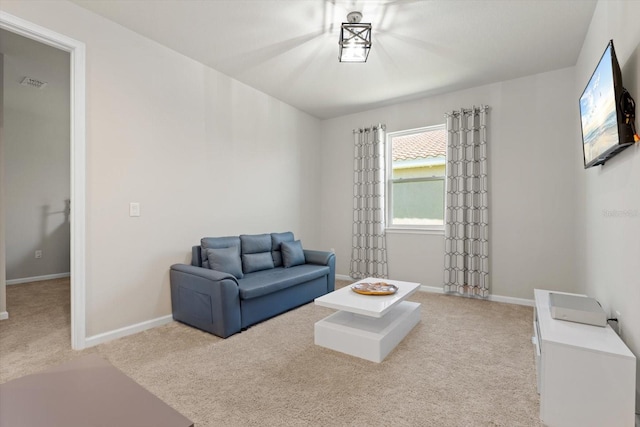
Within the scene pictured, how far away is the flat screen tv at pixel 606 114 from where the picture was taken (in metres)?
1.67

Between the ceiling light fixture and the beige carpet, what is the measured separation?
103 inches

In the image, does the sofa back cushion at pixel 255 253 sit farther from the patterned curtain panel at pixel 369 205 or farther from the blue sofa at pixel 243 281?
the patterned curtain panel at pixel 369 205

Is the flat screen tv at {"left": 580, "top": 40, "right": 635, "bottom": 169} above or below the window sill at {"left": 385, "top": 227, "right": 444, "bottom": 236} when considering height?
above

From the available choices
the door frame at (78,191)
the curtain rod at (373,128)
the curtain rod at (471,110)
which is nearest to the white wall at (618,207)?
the curtain rod at (471,110)

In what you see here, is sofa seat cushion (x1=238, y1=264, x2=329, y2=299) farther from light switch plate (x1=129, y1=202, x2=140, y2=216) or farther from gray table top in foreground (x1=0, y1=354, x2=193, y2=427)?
gray table top in foreground (x1=0, y1=354, x2=193, y2=427)

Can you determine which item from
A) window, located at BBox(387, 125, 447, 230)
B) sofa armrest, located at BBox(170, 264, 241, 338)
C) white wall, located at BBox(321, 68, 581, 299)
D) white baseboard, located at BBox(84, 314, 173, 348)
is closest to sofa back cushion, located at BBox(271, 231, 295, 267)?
sofa armrest, located at BBox(170, 264, 241, 338)

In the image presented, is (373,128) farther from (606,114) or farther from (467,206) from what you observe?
(606,114)

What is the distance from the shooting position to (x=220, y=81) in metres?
3.71

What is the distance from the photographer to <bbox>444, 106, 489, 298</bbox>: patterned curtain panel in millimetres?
4008

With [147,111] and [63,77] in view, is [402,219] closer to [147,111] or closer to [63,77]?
[147,111]

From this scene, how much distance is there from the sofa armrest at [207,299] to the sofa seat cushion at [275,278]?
16 centimetres

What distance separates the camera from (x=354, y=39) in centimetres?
269

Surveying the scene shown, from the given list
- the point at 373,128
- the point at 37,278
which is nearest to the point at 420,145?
the point at 373,128

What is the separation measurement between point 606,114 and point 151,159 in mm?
3624
